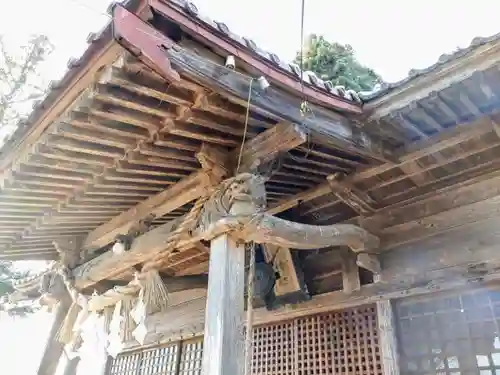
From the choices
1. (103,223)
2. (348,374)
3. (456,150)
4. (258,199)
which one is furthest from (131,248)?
(456,150)

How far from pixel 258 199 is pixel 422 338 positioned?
6.92 feet

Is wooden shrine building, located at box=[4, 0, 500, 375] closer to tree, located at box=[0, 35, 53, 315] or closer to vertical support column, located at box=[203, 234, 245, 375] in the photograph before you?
vertical support column, located at box=[203, 234, 245, 375]

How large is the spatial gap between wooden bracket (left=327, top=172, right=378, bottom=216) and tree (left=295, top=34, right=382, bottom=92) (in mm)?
2084

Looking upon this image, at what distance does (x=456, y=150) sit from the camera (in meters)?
3.82

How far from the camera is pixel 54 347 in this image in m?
5.61

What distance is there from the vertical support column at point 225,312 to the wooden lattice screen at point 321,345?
1826 mm

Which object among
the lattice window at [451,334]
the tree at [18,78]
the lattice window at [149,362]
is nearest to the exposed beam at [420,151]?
the lattice window at [451,334]

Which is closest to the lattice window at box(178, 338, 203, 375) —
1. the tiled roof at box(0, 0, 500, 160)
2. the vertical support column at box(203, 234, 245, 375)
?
the vertical support column at box(203, 234, 245, 375)

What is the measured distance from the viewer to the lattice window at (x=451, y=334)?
3.71m

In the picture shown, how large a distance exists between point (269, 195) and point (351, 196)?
866 mm

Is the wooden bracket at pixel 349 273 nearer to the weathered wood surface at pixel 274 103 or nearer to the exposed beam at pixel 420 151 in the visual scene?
the exposed beam at pixel 420 151

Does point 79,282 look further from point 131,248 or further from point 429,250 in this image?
point 429,250

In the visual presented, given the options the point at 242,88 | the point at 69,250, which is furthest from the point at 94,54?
the point at 69,250

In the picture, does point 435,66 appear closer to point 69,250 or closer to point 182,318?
point 182,318
